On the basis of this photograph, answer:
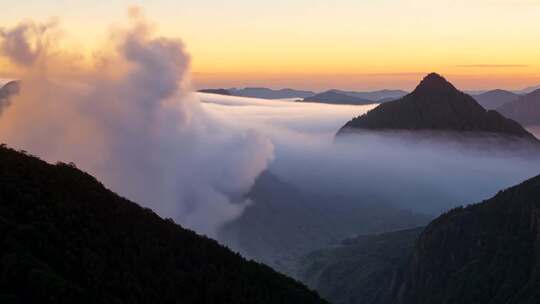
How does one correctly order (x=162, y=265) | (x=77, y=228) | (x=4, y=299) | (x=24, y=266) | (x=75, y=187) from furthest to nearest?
(x=75, y=187) < (x=162, y=265) < (x=77, y=228) < (x=24, y=266) < (x=4, y=299)

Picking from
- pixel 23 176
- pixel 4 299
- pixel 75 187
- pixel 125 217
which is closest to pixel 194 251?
pixel 125 217

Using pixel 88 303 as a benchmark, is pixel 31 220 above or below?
above

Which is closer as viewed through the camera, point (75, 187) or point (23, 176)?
point (23, 176)

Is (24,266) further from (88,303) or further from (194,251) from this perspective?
(194,251)

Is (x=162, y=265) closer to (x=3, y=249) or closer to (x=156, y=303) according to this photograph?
(x=156, y=303)

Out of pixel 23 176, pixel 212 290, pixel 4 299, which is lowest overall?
pixel 212 290

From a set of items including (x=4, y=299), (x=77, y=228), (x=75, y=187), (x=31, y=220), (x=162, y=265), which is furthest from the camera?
(x=75, y=187)

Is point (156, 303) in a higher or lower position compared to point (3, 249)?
lower
